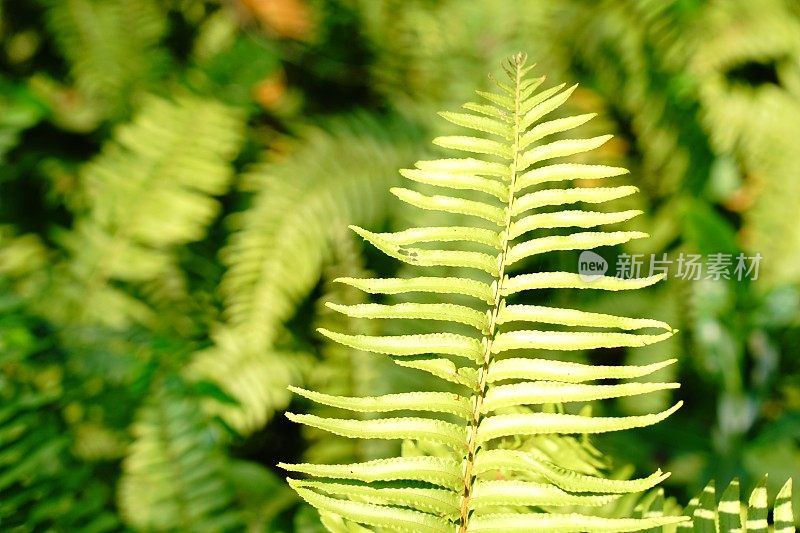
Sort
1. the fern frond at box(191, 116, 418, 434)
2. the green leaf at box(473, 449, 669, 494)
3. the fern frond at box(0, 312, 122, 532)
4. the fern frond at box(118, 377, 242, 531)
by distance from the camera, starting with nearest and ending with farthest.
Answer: the green leaf at box(473, 449, 669, 494) → the fern frond at box(0, 312, 122, 532) → the fern frond at box(118, 377, 242, 531) → the fern frond at box(191, 116, 418, 434)

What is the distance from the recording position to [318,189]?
198 centimetres

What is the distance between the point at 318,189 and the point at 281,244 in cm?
21

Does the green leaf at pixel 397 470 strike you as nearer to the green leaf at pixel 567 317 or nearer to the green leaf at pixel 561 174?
the green leaf at pixel 567 317

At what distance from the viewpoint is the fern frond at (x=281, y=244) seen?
71.7 inches

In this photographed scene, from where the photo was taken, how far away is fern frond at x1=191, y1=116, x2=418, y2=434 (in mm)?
1822

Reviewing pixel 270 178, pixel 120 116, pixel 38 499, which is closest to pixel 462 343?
pixel 38 499

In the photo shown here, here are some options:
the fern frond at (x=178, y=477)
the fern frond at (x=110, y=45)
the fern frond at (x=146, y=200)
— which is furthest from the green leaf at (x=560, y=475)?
the fern frond at (x=110, y=45)

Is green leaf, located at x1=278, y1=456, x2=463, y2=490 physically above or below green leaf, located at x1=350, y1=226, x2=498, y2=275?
below

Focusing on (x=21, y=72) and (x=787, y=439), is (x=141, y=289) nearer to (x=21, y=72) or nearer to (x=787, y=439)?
(x=21, y=72)

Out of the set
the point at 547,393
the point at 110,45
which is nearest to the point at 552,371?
the point at 547,393

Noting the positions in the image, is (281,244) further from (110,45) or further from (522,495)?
(522,495)

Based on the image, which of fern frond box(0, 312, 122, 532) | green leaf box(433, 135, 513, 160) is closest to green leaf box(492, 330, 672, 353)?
green leaf box(433, 135, 513, 160)

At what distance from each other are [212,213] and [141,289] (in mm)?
304

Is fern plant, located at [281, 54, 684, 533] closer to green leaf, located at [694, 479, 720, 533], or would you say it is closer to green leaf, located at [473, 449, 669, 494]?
green leaf, located at [473, 449, 669, 494]
